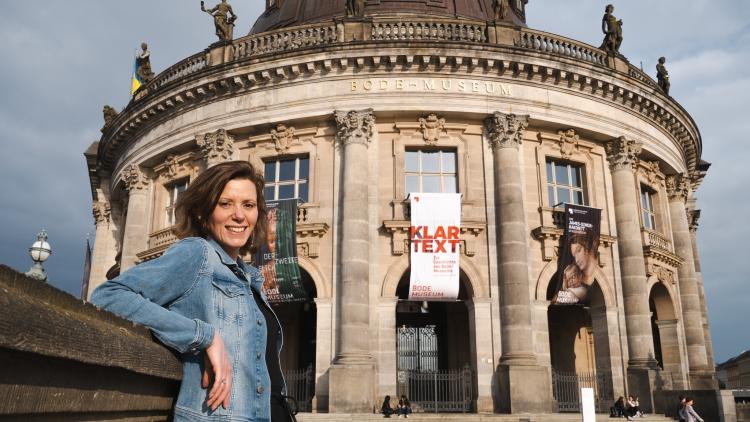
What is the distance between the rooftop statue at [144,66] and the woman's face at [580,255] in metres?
19.9

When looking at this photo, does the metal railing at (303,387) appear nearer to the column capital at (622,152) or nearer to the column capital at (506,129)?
the column capital at (506,129)

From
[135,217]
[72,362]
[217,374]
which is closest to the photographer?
[72,362]

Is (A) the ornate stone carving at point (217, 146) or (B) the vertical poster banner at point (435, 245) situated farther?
(A) the ornate stone carving at point (217, 146)

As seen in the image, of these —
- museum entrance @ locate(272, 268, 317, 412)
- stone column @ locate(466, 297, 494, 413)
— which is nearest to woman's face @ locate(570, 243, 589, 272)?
stone column @ locate(466, 297, 494, 413)

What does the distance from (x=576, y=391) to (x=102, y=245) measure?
23.0 meters

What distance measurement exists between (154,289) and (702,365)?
94.5ft

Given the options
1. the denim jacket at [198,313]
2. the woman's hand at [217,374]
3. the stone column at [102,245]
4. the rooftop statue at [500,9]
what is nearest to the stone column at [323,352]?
the rooftop statue at [500,9]

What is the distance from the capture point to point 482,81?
910 inches

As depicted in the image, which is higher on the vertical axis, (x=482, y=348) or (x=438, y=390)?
(x=482, y=348)

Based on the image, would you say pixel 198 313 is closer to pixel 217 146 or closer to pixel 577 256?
pixel 577 256

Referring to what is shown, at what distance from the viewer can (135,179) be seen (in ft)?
88.7

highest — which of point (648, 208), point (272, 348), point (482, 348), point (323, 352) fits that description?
point (648, 208)

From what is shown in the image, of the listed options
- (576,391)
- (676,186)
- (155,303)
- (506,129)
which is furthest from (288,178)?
(155,303)

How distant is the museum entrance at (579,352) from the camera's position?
2194cm
